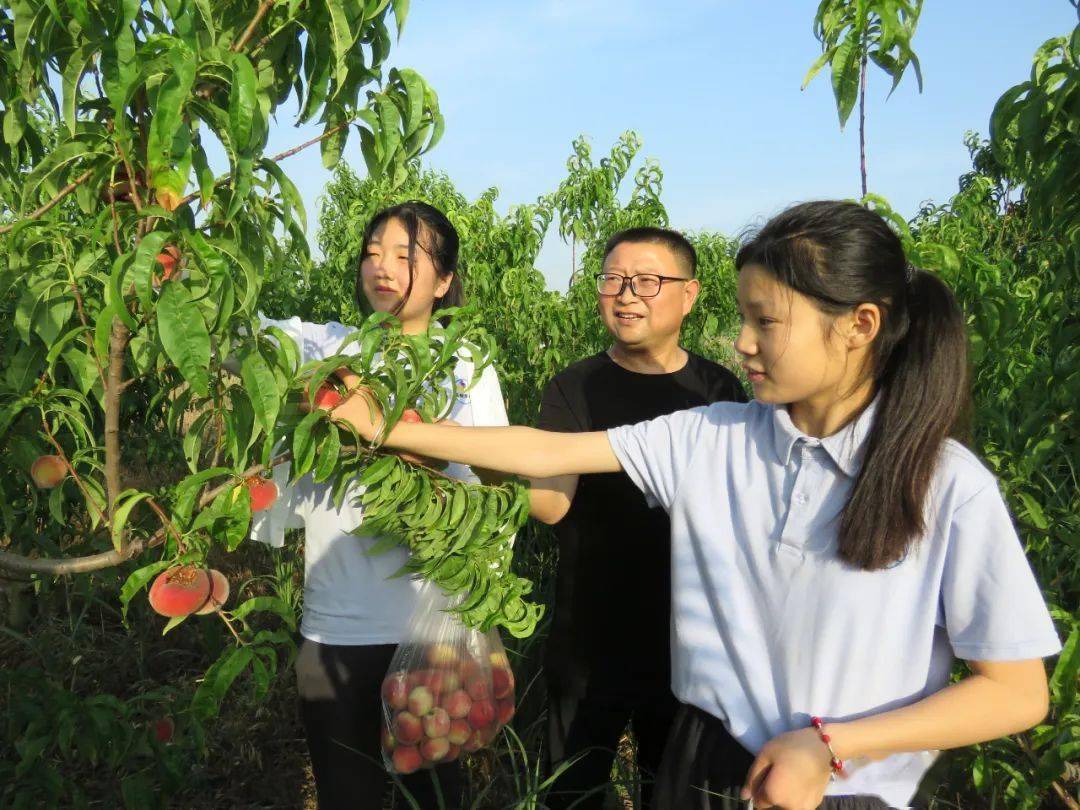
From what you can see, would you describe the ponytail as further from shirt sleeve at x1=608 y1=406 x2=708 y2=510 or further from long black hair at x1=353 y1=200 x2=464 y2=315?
long black hair at x1=353 y1=200 x2=464 y2=315

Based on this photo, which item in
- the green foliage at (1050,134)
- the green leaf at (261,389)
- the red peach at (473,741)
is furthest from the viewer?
the red peach at (473,741)

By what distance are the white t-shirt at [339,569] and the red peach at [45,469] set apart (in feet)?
1.23

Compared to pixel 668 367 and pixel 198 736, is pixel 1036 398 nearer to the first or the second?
pixel 668 367

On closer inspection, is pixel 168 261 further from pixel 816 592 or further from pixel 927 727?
pixel 927 727

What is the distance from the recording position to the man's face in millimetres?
1979

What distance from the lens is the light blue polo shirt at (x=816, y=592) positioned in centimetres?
102

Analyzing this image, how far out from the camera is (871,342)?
1.14m

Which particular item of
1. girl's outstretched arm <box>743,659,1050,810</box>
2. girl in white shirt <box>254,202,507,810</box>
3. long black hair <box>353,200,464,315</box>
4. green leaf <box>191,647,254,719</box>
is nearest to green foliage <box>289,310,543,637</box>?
green leaf <box>191,647,254,719</box>

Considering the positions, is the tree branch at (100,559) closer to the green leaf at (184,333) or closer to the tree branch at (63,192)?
the green leaf at (184,333)

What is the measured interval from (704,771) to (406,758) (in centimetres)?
69

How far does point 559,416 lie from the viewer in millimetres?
1936

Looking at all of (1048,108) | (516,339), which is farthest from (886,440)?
(516,339)

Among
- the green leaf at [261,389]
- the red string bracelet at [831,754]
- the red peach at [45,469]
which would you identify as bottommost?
the red string bracelet at [831,754]

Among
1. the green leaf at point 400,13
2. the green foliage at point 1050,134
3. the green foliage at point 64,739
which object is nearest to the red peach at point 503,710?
the green foliage at point 64,739
